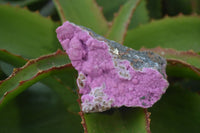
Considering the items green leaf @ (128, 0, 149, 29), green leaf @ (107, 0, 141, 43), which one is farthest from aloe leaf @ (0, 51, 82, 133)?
green leaf @ (128, 0, 149, 29)

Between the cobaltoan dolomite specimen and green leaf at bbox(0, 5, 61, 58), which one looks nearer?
the cobaltoan dolomite specimen

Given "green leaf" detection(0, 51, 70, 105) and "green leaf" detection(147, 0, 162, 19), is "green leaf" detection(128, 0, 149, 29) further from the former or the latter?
"green leaf" detection(0, 51, 70, 105)

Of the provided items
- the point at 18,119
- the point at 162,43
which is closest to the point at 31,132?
the point at 18,119

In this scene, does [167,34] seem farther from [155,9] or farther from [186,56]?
[155,9]

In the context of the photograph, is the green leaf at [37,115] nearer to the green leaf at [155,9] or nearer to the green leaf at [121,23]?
the green leaf at [121,23]

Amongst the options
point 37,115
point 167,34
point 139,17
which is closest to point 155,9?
point 139,17

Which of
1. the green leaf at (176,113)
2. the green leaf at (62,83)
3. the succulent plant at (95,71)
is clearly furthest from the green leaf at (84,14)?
the green leaf at (176,113)

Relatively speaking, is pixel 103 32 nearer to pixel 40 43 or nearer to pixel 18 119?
pixel 40 43
